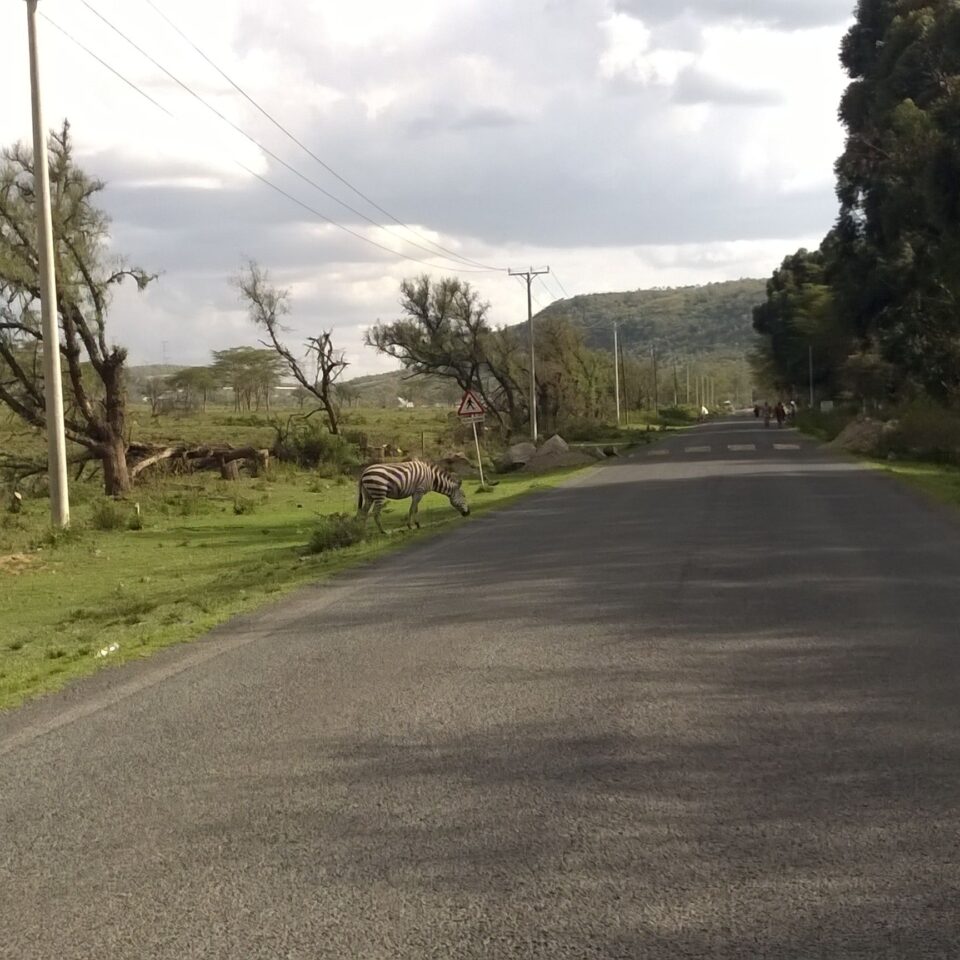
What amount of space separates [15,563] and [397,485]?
6.72 metres

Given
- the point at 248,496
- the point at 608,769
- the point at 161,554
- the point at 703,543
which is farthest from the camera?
the point at 248,496

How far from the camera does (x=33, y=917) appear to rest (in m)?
4.69

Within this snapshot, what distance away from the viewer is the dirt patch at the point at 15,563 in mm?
19830

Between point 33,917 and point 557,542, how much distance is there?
526 inches

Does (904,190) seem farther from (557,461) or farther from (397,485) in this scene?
(397,485)

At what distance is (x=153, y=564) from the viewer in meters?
20.5

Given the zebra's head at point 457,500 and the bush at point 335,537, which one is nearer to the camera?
the bush at point 335,537

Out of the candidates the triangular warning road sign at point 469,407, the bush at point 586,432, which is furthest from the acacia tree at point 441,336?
the triangular warning road sign at point 469,407

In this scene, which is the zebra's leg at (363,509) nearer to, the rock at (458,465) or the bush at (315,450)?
the rock at (458,465)

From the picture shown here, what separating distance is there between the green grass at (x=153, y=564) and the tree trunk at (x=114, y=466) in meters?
0.56

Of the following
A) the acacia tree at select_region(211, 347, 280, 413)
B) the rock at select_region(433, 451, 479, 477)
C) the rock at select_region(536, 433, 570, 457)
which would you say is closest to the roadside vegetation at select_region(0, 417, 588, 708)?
the rock at select_region(433, 451, 479, 477)

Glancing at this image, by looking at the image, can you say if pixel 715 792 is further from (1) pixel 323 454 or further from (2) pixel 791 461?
(1) pixel 323 454

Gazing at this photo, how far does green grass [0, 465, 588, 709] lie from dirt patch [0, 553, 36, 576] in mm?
34

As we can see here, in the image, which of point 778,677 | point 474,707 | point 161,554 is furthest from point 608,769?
point 161,554
